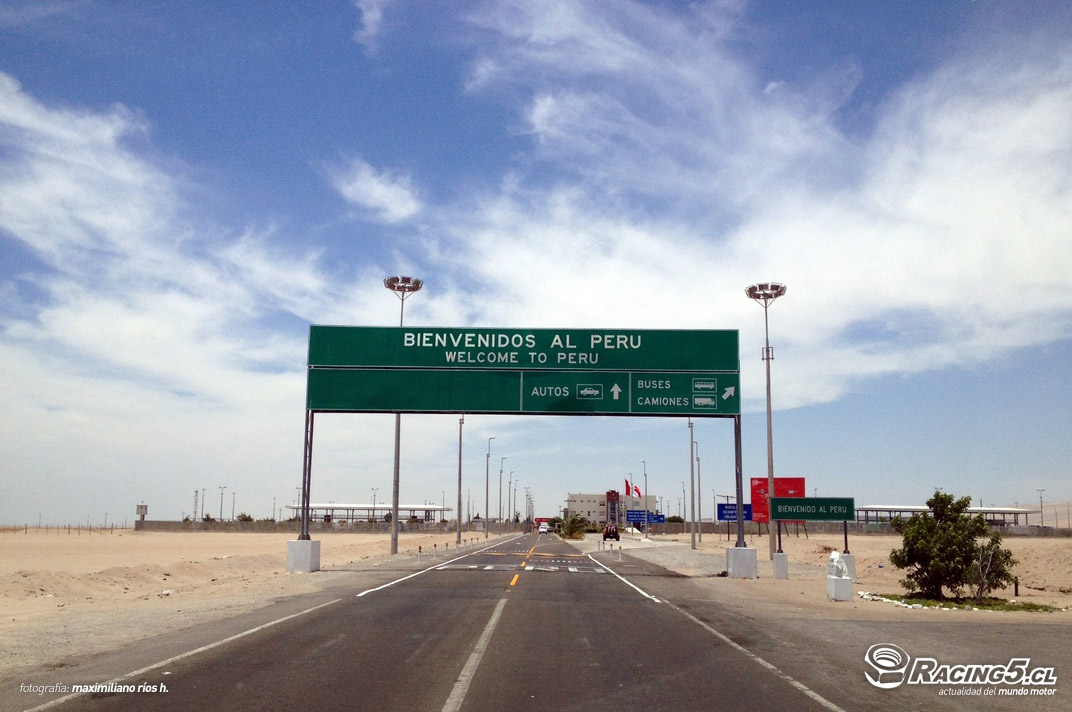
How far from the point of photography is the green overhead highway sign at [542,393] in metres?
29.4

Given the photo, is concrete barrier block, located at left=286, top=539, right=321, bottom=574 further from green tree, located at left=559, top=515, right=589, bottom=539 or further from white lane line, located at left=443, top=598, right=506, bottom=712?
green tree, located at left=559, top=515, right=589, bottom=539

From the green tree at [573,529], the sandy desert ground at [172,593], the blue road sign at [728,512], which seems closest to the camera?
the sandy desert ground at [172,593]

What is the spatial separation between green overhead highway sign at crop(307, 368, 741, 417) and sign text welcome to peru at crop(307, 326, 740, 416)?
0.04 meters

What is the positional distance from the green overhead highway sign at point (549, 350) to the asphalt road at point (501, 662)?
11.4m

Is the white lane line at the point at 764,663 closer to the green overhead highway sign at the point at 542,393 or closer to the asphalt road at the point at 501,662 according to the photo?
the asphalt road at the point at 501,662

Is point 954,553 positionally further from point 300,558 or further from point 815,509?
point 300,558

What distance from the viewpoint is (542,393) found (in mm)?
29531

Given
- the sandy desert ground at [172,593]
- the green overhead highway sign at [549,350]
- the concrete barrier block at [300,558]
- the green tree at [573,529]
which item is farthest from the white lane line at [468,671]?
the green tree at [573,529]

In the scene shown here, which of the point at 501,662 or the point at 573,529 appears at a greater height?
the point at 501,662

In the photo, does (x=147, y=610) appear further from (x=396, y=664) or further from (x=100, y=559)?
(x=100, y=559)

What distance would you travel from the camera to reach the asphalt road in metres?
9.12

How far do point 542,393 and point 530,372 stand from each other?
857 millimetres

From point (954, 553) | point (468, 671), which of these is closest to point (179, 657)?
point (468, 671)

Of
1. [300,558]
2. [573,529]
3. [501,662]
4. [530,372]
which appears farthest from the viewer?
[573,529]
